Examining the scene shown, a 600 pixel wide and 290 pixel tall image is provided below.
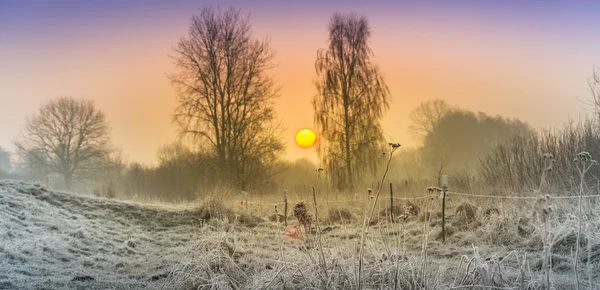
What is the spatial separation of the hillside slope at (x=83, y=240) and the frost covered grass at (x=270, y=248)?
0.02 metres

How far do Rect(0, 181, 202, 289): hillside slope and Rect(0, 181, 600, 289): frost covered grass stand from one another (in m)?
0.02

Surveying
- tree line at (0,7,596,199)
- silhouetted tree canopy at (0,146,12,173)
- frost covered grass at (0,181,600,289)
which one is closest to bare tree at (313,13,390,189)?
tree line at (0,7,596,199)

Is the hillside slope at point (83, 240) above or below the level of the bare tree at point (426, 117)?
below

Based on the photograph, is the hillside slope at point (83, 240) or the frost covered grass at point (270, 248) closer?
the frost covered grass at point (270, 248)

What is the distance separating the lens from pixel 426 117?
1920cm

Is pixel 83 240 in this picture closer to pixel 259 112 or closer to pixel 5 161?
pixel 259 112

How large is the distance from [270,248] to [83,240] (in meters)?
2.47

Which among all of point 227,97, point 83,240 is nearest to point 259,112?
point 227,97

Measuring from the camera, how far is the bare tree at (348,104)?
502 inches

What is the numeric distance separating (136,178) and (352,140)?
7495 mm

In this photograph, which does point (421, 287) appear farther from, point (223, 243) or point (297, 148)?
point (297, 148)

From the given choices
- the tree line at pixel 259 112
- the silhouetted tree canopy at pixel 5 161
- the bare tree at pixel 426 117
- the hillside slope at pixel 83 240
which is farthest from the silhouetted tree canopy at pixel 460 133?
the silhouetted tree canopy at pixel 5 161

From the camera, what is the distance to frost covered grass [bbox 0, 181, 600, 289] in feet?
9.72

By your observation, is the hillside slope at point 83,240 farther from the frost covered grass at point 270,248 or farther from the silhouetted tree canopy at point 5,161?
the silhouetted tree canopy at point 5,161
